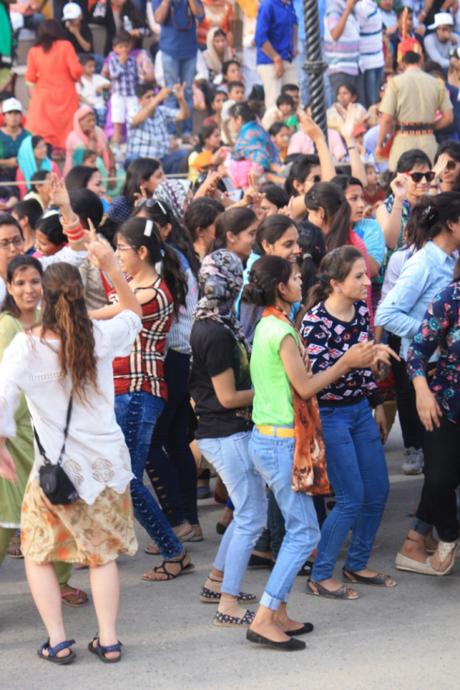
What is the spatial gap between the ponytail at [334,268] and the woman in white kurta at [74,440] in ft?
3.37

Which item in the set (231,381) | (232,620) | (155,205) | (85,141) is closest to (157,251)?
(155,205)

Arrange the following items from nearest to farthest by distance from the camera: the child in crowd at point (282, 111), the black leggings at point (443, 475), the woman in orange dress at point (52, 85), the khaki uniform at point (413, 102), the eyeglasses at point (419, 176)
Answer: the black leggings at point (443, 475), the eyeglasses at point (419, 176), the khaki uniform at point (413, 102), the child in crowd at point (282, 111), the woman in orange dress at point (52, 85)

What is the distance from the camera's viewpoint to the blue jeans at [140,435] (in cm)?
602

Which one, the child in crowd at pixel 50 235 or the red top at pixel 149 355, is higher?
the child in crowd at pixel 50 235

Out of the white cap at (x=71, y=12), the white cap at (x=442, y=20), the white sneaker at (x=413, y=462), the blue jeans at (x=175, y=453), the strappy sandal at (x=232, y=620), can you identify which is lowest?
the white sneaker at (x=413, y=462)

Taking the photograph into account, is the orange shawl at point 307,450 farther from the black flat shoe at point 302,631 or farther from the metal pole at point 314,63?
the metal pole at point 314,63

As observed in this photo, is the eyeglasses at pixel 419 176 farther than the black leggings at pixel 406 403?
Yes

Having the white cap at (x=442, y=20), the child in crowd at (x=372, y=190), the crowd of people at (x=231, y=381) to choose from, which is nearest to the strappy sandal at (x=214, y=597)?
the crowd of people at (x=231, y=381)

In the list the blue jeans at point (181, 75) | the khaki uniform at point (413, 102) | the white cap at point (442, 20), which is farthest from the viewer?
the white cap at point (442, 20)

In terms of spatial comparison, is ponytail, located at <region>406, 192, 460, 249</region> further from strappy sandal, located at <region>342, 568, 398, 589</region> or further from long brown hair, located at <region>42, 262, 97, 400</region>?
long brown hair, located at <region>42, 262, 97, 400</region>

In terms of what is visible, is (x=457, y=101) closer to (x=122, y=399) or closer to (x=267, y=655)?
(x=122, y=399)

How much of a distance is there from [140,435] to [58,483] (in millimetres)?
1098

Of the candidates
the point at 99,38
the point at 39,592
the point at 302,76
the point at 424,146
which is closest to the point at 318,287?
the point at 39,592

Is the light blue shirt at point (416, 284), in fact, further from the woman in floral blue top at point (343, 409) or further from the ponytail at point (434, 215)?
the woman in floral blue top at point (343, 409)
